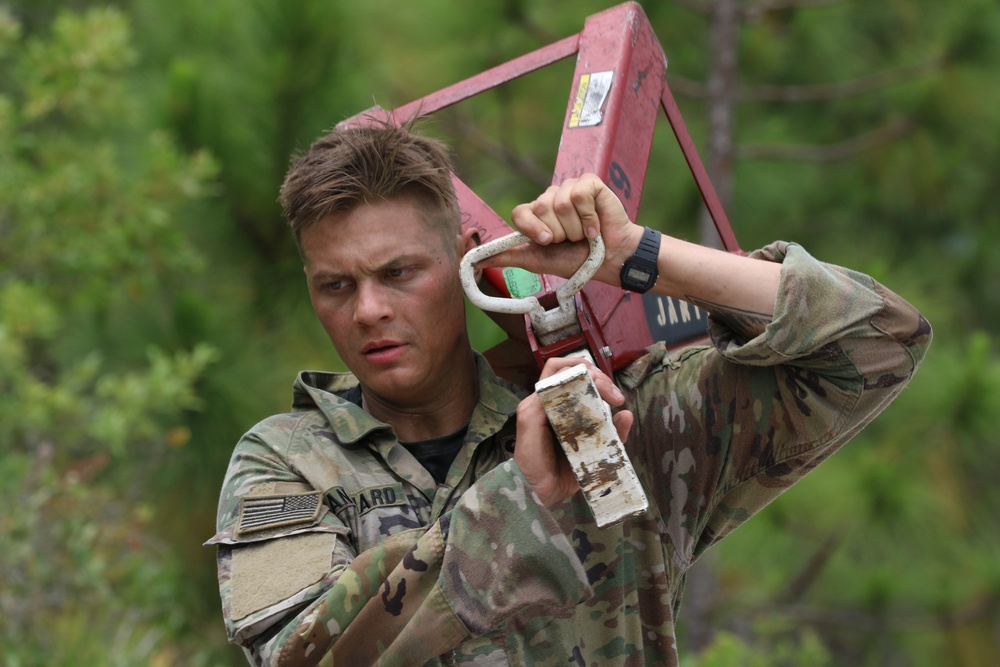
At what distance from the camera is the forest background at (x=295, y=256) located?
4352 millimetres

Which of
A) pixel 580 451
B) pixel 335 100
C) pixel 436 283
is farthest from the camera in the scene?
pixel 335 100

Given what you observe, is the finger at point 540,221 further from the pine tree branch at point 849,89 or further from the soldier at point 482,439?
the pine tree branch at point 849,89

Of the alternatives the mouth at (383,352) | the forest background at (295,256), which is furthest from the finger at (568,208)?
the forest background at (295,256)

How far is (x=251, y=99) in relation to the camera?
15.9 feet

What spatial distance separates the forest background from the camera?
435 cm

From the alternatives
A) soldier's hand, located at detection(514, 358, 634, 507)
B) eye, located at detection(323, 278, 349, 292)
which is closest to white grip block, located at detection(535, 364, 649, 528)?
soldier's hand, located at detection(514, 358, 634, 507)

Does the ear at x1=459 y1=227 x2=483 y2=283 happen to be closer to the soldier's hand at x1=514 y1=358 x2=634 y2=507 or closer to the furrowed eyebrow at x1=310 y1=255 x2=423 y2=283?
the furrowed eyebrow at x1=310 y1=255 x2=423 y2=283

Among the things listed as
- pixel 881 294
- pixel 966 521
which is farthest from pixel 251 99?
pixel 966 521

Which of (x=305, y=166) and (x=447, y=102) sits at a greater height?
(x=447, y=102)

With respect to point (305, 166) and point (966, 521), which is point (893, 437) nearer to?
point (966, 521)

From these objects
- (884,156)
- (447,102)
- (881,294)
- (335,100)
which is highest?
(335,100)

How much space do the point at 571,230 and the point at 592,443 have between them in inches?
13.9

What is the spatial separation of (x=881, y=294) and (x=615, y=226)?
424 millimetres

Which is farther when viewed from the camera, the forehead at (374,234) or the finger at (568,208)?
the forehead at (374,234)
